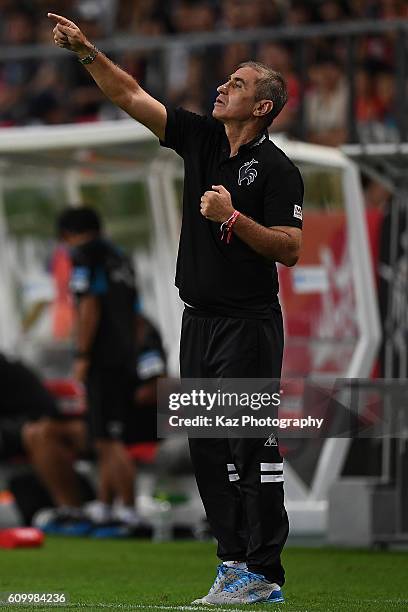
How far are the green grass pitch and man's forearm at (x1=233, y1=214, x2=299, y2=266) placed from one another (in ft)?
4.38

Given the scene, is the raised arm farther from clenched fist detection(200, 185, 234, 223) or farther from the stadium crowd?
the stadium crowd

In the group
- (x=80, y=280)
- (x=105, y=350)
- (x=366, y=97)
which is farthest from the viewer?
(x=366, y=97)

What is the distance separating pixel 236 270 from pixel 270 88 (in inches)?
29.3

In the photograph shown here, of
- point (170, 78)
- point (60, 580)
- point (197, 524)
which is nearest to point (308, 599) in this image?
point (60, 580)

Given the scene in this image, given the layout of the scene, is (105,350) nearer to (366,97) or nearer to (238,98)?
(366,97)

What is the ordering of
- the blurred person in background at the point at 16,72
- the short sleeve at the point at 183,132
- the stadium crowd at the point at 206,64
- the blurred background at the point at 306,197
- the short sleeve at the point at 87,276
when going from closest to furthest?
the short sleeve at the point at 183,132 → the blurred background at the point at 306,197 → the short sleeve at the point at 87,276 → the stadium crowd at the point at 206,64 → the blurred person in background at the point at 16,72

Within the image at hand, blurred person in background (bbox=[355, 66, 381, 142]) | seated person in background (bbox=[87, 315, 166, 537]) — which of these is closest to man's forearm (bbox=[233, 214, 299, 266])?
seated person in background (bbox=[87, 315, 166, 537])

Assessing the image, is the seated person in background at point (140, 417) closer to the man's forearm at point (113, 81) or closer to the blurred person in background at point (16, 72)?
the blurred person in background at point (16, 72)

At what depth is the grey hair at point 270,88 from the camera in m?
6.45

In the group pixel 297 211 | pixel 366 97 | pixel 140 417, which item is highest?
pixel 366 97

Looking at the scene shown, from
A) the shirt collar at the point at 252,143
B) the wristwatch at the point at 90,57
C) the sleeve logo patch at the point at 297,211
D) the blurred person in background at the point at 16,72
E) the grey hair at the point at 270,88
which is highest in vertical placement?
the blurred person in background at the point at 16,72

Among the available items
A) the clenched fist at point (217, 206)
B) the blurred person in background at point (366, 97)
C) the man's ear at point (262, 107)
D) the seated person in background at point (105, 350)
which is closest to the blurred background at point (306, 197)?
the blurred person in background at point (366, 97)

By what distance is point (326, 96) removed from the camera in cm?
1345

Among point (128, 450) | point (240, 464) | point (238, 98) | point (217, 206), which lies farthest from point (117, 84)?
point (128, 450)
